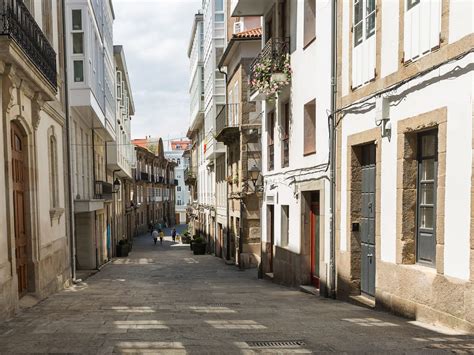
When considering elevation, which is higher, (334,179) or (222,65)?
(222,65)

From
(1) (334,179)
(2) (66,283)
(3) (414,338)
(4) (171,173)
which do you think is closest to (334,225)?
(1) (334,179)

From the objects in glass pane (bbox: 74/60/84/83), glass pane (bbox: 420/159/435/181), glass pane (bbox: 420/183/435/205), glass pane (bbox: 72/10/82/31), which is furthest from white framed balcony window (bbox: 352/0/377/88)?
glass pane (bbox: 72/10/82/31)

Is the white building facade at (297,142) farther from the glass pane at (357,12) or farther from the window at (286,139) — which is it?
the glass pane at (357,12)

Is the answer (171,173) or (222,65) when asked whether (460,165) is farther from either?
(171,173)

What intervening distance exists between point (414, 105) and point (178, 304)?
5.22 metres

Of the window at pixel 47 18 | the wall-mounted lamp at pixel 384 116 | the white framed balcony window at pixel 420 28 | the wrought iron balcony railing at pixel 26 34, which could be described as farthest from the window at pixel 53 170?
the white framed balcony window at pixel 420 28

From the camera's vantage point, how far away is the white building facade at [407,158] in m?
4.92

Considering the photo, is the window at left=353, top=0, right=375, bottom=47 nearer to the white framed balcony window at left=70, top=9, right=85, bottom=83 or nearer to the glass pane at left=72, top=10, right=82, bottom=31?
the white framed balcony window at left=70, top=9, right=85, bottom=83

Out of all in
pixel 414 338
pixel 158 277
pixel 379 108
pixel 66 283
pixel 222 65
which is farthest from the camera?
pixel 222 65

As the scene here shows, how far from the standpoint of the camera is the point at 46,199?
1008cm

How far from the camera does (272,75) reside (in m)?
11.2

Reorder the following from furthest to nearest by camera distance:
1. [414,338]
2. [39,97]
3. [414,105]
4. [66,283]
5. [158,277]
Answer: [158,277]
[66,283]
[39,97]
[414,105]
[414,338]

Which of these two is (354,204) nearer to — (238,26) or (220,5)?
(238,26)

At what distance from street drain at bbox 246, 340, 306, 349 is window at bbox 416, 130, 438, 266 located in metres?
2.42
